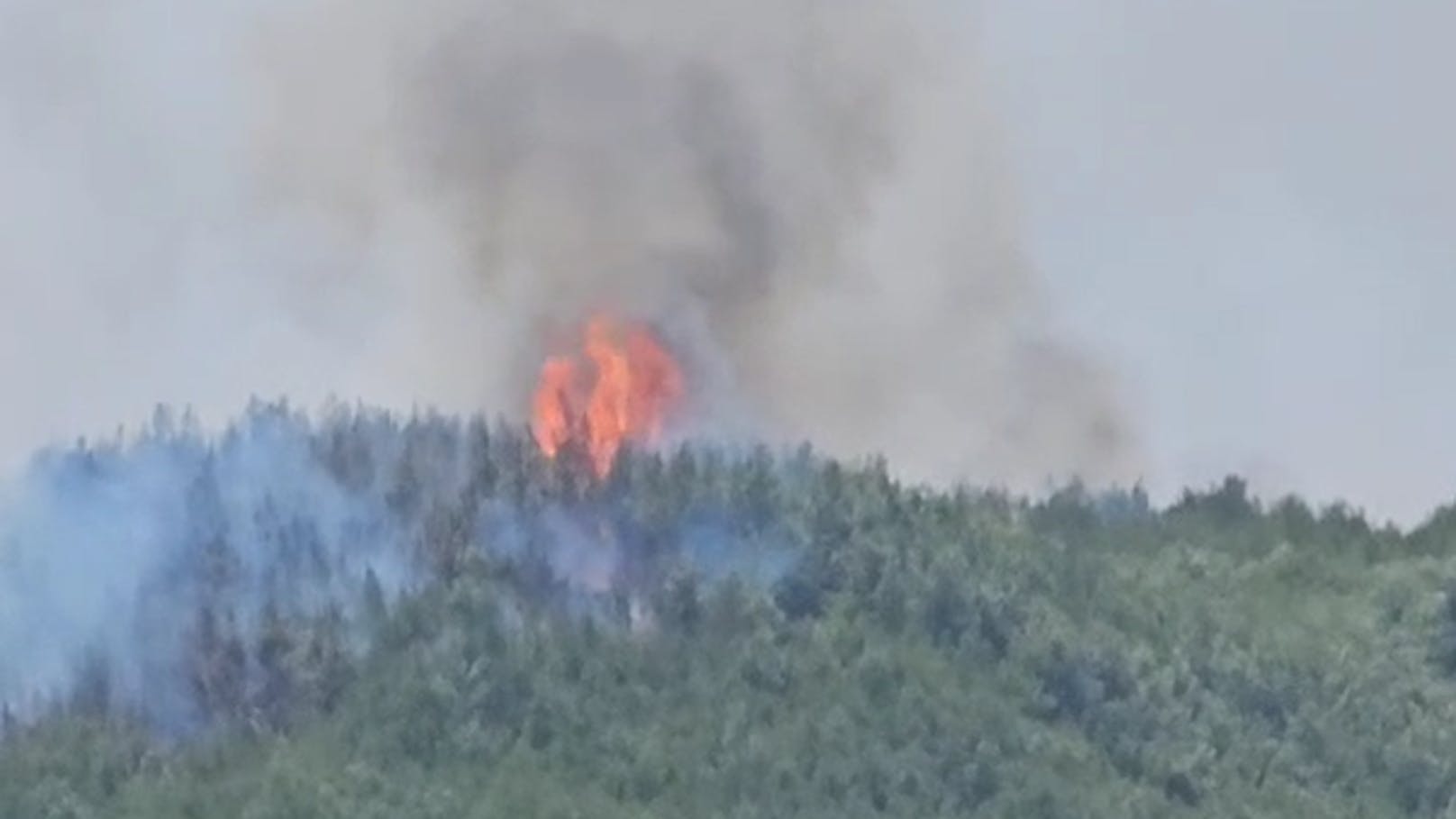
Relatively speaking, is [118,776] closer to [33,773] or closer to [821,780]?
[33,773]

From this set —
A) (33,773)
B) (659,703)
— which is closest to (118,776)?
(33,773)

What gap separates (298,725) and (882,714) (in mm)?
15947

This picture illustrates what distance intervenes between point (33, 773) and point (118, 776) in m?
2.33

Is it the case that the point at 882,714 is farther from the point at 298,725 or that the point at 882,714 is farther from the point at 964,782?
the point at 298,725

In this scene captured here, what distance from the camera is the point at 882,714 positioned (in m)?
199

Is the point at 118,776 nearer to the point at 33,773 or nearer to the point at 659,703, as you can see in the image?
the point at 33,773

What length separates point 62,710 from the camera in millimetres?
196750

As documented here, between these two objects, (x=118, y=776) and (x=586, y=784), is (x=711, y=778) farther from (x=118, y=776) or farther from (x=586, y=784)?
(x=118, y=776)

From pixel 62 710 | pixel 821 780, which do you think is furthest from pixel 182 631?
pixel 821 780

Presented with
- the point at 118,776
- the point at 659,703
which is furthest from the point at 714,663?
the point at 118,776

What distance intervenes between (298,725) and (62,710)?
671 cm

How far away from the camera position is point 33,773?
192250 mm

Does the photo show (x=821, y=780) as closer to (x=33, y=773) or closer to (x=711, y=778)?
(x=711, y=778)

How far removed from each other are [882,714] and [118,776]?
20.8 metres
